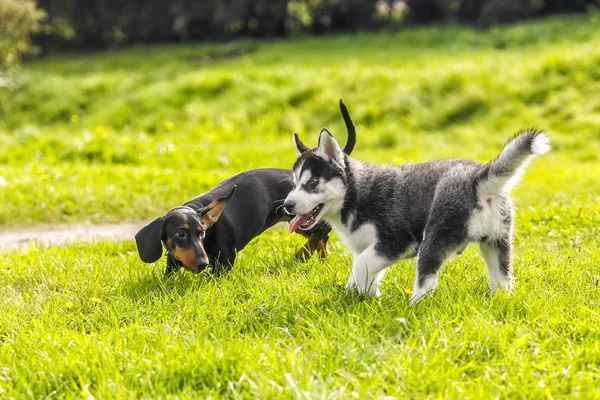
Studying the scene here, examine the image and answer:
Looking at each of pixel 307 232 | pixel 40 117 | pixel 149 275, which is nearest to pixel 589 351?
pixel 307 232

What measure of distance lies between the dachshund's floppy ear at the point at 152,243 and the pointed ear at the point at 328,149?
4.23 ft

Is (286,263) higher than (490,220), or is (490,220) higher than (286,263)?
(490,220)

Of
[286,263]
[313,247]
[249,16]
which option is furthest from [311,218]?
[249,16]

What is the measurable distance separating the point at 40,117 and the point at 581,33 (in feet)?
44.8

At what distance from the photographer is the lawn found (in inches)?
142

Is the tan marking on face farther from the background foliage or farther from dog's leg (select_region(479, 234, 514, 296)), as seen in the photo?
the background foliage

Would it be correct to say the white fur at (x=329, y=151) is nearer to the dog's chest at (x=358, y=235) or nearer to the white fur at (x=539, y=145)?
the dog's chest at (x=358, y=235)

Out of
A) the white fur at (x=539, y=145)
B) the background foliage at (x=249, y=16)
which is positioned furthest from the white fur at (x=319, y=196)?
the background foliage at (x=249, y=16)

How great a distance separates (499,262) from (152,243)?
2406mm

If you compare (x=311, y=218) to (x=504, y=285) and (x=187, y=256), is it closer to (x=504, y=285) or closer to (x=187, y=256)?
(x=187, y=256)

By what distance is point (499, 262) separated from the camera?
176 inches

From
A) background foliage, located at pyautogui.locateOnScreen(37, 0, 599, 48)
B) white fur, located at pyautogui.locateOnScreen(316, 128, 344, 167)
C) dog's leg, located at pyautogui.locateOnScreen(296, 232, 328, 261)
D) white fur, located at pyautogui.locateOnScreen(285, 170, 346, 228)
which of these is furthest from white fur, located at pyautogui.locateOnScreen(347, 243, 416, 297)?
background foliage, located at pyautogui.locateOnScreen(37, 0, 599, 48)

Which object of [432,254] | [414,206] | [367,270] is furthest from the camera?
[414,206]

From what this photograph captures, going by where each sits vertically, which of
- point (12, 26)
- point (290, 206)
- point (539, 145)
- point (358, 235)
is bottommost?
point (358, 235)
